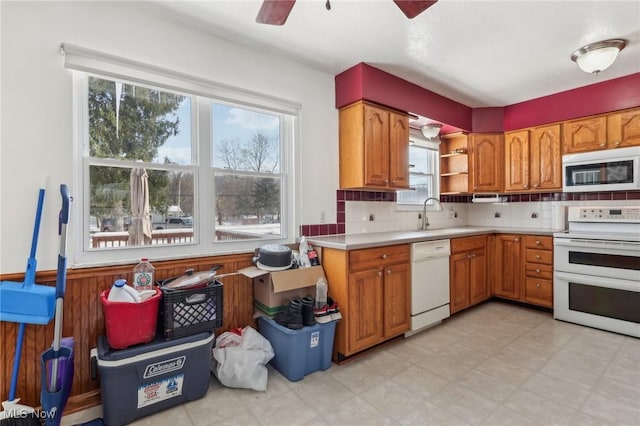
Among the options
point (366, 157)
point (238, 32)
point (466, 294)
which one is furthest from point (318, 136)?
point (466, 294)

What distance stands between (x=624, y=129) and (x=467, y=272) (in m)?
2.10

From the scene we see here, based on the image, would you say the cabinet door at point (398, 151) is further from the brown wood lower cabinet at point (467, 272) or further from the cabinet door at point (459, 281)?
the cabinet door at point (459, 281)

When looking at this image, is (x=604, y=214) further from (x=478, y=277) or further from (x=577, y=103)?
(x=478, y=277)

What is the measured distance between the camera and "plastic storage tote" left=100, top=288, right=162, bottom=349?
1.69 meters

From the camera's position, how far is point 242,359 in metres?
2.06

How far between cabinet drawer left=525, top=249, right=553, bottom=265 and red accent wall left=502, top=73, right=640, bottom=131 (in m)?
1.53

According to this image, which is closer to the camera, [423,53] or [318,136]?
[423,53]

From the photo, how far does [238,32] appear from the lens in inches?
89.6

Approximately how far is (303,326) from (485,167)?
3212 millimetres

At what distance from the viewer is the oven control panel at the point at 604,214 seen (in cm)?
301

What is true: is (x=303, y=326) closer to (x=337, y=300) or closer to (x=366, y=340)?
(x=337, y=300)

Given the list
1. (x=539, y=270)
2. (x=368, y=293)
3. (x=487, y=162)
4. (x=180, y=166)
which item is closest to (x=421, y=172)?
(x=487, y=162)

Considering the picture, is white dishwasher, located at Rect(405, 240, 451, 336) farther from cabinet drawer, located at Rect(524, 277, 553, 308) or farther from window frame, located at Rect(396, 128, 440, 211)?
cabinet drawer, located at Rect(524, 277, 553, 308)

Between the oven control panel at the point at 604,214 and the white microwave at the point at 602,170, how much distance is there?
21 centimetres
